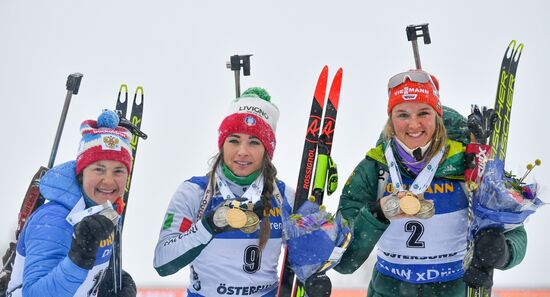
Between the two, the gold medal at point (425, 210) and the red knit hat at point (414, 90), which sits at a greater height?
the red knit hat at point (414, 90)

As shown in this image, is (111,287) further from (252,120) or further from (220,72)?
(220,72)

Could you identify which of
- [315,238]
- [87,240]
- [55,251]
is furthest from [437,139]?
[55,251]

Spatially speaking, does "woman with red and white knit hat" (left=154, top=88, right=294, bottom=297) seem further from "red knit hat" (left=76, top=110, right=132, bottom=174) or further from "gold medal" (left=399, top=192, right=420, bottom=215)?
"gold medal" (left=399, top=192, right=420, bottom=215)

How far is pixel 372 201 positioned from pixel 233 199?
0.82m

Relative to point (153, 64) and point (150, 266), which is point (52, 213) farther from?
point (153, 64)

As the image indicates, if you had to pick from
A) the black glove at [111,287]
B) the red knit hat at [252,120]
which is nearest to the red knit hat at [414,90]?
the red knit hat at [252,120]

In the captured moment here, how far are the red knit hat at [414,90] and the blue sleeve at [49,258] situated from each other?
1.90 meters

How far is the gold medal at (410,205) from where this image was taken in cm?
331

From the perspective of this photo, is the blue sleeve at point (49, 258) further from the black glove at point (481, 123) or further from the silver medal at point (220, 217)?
the black glove at point (481, 123)

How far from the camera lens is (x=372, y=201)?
373cm

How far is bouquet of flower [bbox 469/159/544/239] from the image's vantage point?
335 cm

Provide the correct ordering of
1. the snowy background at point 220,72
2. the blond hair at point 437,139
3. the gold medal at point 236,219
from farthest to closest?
the snowy background at point 220,72 → the blond hair at point 437,139 → the gold medal at point 236,219

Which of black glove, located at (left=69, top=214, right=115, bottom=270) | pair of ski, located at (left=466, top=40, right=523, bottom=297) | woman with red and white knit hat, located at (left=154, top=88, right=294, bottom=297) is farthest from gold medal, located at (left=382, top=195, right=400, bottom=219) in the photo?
black glove, located at (left=69, top=214, right=115, bottom=270)

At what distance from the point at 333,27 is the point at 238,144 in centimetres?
845
